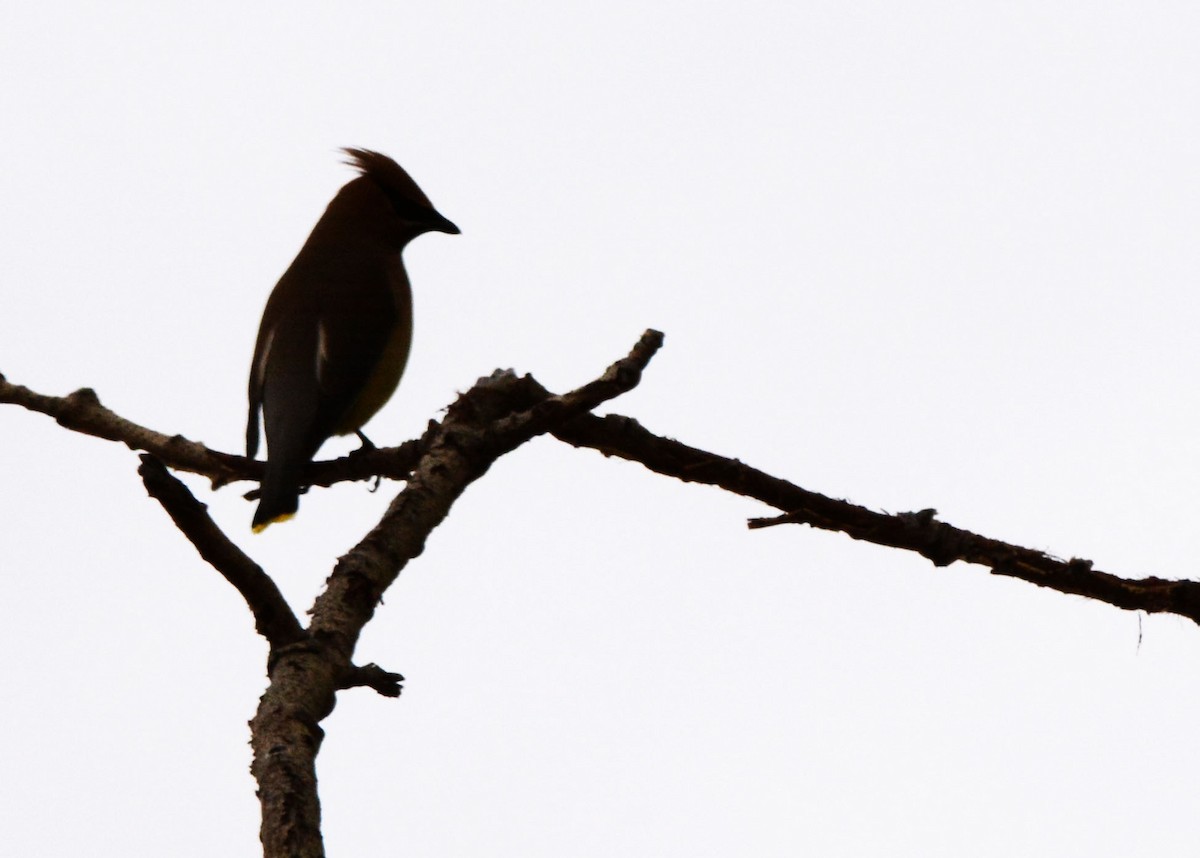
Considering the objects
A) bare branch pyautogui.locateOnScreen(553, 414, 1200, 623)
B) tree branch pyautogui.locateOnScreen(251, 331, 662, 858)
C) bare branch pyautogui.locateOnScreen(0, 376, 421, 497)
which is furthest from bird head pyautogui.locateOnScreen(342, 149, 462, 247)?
bare branch pyautogui.locateOnScreen(553, 414, 1200, 623)

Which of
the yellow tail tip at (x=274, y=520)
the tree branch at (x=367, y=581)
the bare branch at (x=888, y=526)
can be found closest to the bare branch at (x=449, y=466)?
the tree branch at (x=367, y=581)

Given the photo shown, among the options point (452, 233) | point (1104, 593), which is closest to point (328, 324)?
point (452, 233)

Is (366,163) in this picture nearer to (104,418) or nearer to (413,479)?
(104,418)

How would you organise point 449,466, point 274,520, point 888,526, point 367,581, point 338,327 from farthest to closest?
point 338,327, point 274,520, point 888,526, point 449,466, point 367,581

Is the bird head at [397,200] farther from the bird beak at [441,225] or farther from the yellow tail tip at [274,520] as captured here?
the yellow tail tip at [274,520]

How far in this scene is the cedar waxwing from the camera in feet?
11.8

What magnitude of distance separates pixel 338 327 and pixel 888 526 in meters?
2.14

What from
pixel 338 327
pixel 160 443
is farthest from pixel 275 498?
pixel 338 327

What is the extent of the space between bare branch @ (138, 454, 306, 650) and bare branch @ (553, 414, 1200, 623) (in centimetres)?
65

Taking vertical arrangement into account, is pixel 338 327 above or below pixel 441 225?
below

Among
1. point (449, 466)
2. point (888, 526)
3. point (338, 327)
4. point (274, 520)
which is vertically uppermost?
point (338, 327)

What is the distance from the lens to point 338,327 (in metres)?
4.07

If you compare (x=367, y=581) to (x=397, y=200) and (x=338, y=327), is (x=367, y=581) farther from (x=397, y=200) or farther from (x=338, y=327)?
(x=397, y=200)

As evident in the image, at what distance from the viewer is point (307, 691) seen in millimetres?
1578
